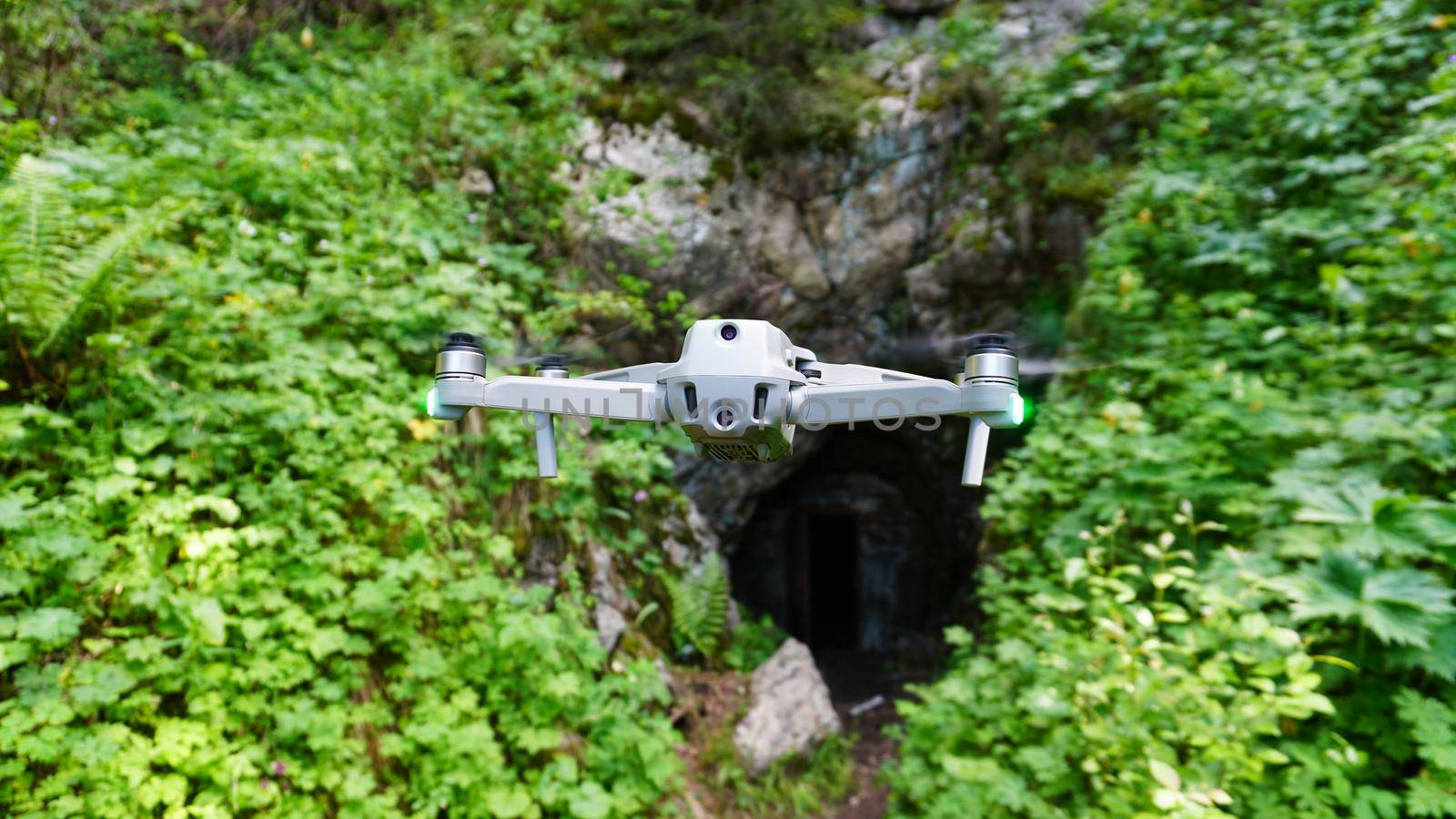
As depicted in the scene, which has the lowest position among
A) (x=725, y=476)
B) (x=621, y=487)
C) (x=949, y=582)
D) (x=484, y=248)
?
(x=949, y=582)

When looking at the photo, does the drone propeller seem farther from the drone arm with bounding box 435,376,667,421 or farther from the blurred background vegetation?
the blurred background vegetation

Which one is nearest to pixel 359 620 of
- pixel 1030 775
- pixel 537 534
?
pixel 537 534

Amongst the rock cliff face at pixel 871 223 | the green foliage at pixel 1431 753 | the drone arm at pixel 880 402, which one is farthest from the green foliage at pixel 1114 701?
the rock cliff face at pixel 871 223

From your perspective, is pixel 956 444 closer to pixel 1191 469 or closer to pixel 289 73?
pixel 1191 469

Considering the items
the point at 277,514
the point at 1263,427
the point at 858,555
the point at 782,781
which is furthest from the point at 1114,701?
the point at 858,555

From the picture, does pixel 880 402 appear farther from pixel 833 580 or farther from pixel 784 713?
pixel 833 580

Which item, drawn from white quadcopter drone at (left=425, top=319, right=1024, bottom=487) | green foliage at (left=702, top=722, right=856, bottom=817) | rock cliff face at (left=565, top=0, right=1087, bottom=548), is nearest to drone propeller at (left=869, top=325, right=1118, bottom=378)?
white quadcopter drone at (left=425, top=319, right=1024, bottom=487)
